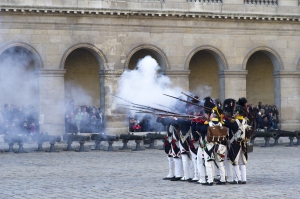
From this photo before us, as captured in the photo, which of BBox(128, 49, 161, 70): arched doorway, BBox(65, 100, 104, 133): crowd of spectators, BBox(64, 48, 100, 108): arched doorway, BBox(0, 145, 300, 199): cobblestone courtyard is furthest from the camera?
BBox(128, 49, 161, 70): arched doorway

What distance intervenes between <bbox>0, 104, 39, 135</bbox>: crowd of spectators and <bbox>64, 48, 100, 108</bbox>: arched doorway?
157 inches

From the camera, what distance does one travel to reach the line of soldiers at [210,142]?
1642 centimetres

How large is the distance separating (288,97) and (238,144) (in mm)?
21185

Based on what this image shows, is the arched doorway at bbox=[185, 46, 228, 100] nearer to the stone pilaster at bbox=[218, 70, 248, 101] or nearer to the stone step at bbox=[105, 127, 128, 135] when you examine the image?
the stone pilaster at bbox=[218, 70, 248, 101]

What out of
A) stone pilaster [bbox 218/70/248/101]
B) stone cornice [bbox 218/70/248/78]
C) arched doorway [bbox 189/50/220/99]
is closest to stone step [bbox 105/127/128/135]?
stone pilaster [bbox 218/70/248/101]

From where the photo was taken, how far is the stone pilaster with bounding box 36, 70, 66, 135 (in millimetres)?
33250

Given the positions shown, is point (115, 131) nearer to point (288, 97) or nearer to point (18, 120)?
point (18, 120)

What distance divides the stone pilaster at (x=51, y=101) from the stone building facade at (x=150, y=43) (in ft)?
0.14

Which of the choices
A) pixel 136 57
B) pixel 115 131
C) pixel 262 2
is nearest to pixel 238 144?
pixel 115 131

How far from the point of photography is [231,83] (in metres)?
36.5

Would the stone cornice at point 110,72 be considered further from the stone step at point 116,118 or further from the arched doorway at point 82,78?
the arched doorway at point 82,78

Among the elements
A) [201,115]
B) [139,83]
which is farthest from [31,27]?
[201,115]

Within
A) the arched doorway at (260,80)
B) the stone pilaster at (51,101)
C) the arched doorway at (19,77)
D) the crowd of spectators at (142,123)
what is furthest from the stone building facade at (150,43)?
the arched doorway at (260,80)

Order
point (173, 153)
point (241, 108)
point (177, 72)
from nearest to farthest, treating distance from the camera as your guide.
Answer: point (241, 108) < point (173, 153) < point (177, 72)
